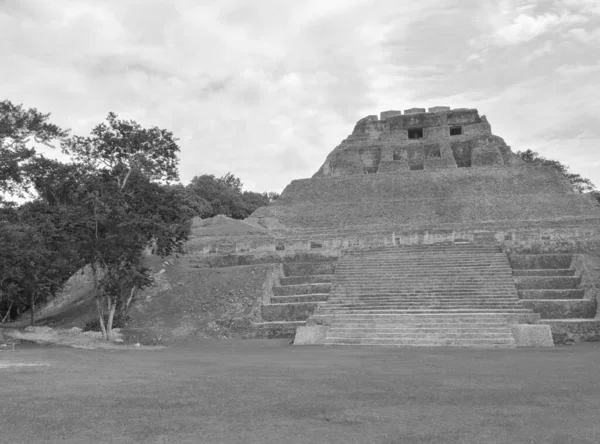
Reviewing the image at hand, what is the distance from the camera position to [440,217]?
108 ft

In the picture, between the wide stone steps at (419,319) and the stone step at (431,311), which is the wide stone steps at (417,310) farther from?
the wide stone steps at (419,319)

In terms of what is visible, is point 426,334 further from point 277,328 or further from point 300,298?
point 300,298

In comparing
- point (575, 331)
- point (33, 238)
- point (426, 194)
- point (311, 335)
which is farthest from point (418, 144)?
point (33, 238)

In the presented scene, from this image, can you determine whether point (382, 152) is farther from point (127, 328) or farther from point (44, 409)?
point (44, 409)

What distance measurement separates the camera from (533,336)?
16.5 m

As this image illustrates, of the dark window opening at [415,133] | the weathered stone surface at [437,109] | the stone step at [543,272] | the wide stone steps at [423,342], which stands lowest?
the wide stone steps at [423,342]

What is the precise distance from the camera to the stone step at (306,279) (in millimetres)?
23203

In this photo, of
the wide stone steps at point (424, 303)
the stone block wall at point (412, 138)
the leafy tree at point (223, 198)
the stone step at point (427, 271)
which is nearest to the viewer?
the wide stone steps at point (424, 303)

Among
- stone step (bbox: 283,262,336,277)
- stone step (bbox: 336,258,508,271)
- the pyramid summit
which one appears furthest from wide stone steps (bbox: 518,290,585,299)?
stone step (bbox: 283,262,336,277)

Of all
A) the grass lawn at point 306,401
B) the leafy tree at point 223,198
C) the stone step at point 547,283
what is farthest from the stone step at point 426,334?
the leafy tree at point 223,198

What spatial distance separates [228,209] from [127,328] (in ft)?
119

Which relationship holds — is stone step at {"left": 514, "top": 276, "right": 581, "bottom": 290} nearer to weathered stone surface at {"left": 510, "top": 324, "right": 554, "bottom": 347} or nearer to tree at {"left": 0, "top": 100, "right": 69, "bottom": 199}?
weathered stone surface at {"left": 510, "top": 324, "right": 554, "bottom": 347}

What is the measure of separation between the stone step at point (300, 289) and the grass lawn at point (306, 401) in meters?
9.39

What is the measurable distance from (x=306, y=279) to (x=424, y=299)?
16.9 feet
